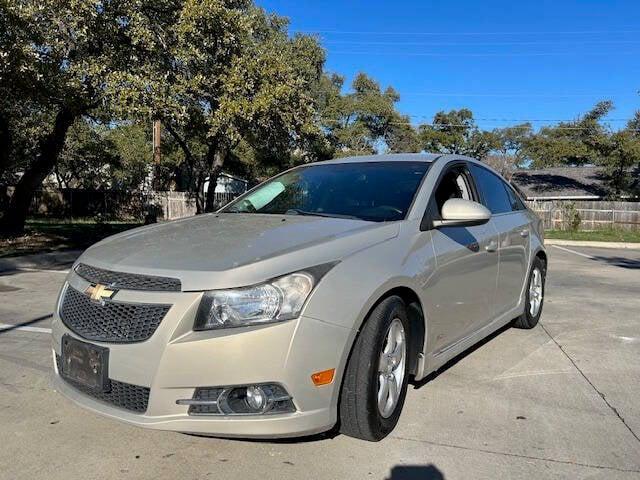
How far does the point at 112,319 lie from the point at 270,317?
0.83m

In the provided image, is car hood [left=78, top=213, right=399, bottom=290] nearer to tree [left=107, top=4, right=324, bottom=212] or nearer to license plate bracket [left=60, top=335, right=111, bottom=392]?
license plate bracket [left=60, top=335, right=111, bottom=392]

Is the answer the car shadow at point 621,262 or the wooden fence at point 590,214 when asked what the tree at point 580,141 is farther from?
the car shadow at point 621,262

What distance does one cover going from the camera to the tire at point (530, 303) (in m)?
6.10

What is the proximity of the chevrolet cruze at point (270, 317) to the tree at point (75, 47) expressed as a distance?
8.19 metres

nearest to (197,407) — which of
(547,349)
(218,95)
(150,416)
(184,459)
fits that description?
(150,416)

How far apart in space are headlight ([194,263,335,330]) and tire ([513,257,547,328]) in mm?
3778

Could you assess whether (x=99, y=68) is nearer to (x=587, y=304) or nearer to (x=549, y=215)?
(x=587, y=304)

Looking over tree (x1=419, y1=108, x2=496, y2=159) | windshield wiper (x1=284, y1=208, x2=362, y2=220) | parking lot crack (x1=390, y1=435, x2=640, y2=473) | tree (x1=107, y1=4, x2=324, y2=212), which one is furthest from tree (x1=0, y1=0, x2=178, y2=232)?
tree (x1=419, y1=108, x2=496, y2=159)

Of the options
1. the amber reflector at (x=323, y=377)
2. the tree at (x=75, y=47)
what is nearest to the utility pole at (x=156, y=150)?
the tree at (x=75, y=47)

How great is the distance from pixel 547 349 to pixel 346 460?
3.06 m

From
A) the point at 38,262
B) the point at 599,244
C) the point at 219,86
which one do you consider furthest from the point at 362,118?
the point at 38,262

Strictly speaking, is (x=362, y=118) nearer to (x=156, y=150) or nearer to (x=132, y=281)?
(x=156, y=150)

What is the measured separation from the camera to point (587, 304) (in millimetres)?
7926

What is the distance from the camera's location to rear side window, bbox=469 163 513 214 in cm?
528
